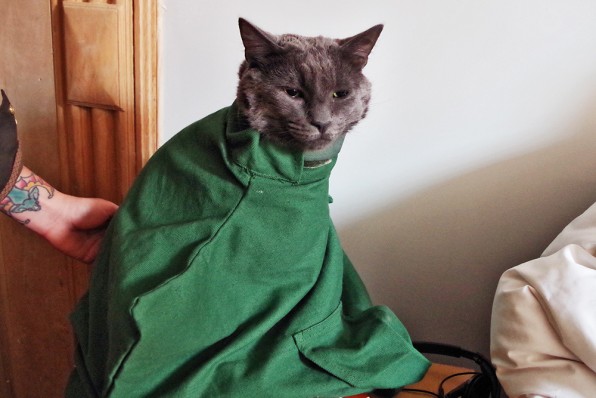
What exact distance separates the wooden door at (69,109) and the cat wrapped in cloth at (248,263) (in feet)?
1.09

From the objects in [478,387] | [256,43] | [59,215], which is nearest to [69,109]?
[59,215]

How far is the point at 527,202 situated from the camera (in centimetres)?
94

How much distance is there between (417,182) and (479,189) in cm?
11

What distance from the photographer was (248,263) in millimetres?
688

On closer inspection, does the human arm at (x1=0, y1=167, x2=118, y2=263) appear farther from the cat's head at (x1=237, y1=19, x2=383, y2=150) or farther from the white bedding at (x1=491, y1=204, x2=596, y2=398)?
the white bedding at (x1=491, y1=204, x2=596, y2=398)

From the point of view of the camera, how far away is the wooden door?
39.1 inches

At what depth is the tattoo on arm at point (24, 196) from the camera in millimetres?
897

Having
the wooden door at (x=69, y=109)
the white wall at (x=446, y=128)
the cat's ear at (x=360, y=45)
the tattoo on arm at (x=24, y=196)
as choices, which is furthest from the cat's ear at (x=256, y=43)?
the tattoo on arm at (x=24, y=196)

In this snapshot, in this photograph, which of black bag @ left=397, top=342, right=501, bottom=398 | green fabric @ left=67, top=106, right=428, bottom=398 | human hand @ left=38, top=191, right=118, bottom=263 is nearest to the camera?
green fabric @ left=67, top=106, right=428, bottom=398

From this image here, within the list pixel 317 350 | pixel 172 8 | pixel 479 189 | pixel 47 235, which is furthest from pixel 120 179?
pixel 479 189

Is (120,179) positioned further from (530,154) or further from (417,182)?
(530,154)

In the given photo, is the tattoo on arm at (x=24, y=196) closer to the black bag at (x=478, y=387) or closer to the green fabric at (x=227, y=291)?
the green fabric at (x=227, y=291)

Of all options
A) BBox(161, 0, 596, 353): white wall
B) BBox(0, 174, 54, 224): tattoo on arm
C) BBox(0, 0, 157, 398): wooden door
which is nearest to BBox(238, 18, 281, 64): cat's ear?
BBox(161, 0, 596, 353): white wall

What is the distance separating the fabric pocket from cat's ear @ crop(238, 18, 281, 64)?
0.38m
